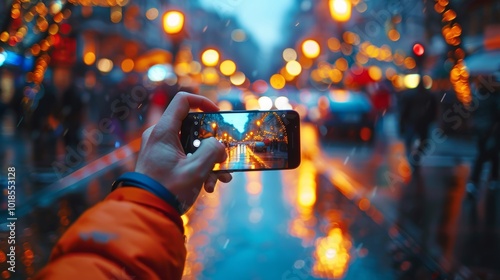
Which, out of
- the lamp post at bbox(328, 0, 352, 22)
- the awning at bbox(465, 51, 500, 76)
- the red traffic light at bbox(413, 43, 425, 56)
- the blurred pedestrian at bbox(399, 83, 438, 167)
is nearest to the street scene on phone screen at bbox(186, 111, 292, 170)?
the blurred pedestrian at bbox(399, 83, 438, 167)

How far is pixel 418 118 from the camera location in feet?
43.7

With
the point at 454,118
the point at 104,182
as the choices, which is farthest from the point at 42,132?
the point at 454,118

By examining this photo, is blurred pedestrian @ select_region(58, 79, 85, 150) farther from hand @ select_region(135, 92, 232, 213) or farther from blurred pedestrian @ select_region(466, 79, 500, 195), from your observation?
hand @ select_region(135, 92, 232, 213)

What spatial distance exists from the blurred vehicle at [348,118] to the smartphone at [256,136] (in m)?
18.2

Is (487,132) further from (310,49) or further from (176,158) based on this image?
(176,158)

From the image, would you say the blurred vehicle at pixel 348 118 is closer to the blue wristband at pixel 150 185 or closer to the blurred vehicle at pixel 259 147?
the blurred vehicle at pixel 259 147

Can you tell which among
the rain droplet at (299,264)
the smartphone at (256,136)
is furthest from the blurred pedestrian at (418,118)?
the smartphone at (256,136)

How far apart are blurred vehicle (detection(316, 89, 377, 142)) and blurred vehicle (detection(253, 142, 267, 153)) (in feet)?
59.6

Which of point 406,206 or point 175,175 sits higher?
point 175,175

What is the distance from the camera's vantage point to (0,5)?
9.27 m

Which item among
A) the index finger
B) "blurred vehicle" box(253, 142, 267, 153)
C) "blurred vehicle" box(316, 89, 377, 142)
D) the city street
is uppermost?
the index finger

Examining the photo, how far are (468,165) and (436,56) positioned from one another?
28.9 ft

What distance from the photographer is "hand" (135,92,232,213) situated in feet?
4.87

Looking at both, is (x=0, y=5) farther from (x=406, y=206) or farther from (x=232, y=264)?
(x=406, y=206)
